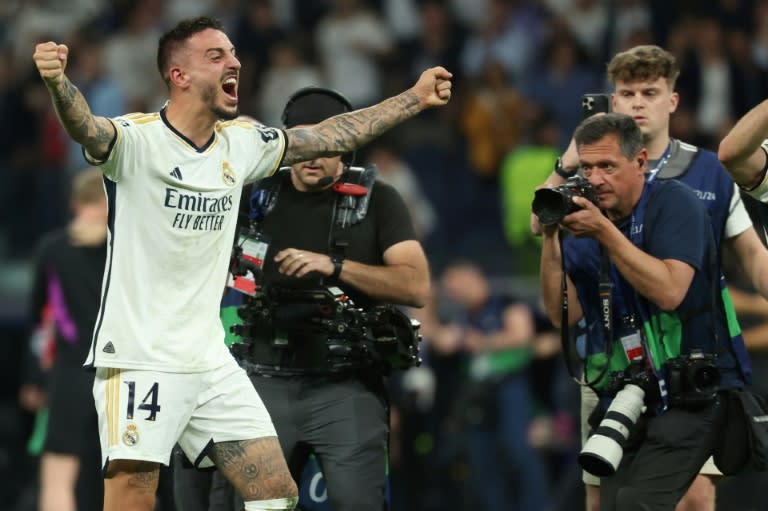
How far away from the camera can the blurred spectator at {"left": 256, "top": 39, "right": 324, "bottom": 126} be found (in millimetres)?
14633

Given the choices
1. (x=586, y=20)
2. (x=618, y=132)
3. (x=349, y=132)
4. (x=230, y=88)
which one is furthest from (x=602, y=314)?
(x=586, y=20)

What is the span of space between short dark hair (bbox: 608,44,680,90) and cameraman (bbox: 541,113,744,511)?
24.4 inches

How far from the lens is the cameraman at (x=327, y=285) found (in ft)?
22.9

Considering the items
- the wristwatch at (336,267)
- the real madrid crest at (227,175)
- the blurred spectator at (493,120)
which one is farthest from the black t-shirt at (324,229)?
the blurred spectator at (493,120)

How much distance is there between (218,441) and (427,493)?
5.99m

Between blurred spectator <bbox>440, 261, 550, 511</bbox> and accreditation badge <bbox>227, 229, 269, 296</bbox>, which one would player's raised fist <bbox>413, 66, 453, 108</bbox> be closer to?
accreditation badge <bbox>227, 229, 269, 296</bbox>

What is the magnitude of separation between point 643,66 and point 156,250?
2.51 metres

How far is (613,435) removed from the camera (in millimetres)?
6254

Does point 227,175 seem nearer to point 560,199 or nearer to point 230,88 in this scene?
point 230,88

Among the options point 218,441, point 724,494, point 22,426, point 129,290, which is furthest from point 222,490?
point 22,426

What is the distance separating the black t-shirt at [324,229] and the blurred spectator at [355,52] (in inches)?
285

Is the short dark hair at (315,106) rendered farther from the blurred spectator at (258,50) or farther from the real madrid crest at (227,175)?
the blurred spectator at (258,50)

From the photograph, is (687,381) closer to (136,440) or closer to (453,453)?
(136,440)

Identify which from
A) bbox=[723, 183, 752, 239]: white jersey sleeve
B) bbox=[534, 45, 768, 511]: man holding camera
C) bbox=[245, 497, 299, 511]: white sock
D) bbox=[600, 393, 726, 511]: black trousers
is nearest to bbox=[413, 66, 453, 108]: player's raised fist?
bbox=[534, 45, 768, 511]: man holding camera
